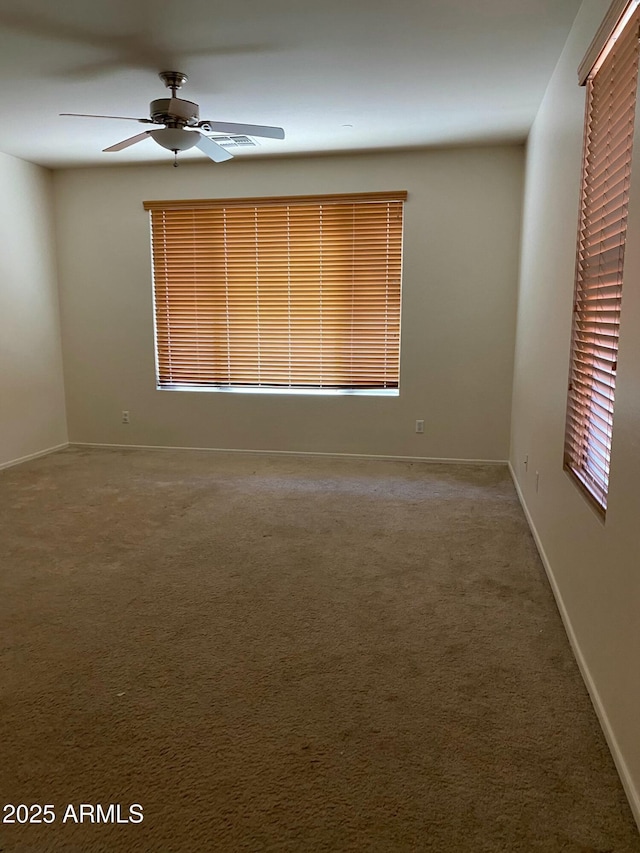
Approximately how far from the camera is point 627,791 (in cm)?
153

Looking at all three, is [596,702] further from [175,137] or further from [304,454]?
[304,454]

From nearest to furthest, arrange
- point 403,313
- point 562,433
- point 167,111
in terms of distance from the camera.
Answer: point 562,433
point 167,111
point 403,313

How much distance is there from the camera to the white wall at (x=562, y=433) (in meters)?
1.60

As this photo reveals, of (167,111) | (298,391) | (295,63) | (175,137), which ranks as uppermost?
(295,63)

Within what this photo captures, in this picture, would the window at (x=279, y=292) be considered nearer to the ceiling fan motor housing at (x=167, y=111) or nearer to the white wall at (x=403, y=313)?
the white wall at (x=403, y=313)

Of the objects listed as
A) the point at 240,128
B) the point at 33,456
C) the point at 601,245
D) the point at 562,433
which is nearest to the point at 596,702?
the point at 562,433

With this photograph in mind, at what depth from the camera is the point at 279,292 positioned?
206 inches

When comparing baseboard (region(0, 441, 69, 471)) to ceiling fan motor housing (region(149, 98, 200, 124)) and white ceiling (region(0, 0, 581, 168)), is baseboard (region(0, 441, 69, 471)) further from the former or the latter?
ceiling fan motor housing (region(149, 98, 200, 124))

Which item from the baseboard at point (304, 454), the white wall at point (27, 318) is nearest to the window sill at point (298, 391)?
the baseboard at point (304, 454)

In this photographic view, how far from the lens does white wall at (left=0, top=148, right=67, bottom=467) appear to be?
4941 mm

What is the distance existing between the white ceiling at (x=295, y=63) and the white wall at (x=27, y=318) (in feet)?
2.74

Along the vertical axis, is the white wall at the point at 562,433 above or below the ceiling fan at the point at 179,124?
below

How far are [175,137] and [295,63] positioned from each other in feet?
2.50

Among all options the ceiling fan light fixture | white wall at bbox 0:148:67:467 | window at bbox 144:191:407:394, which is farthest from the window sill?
the ceiling fan light fixture
